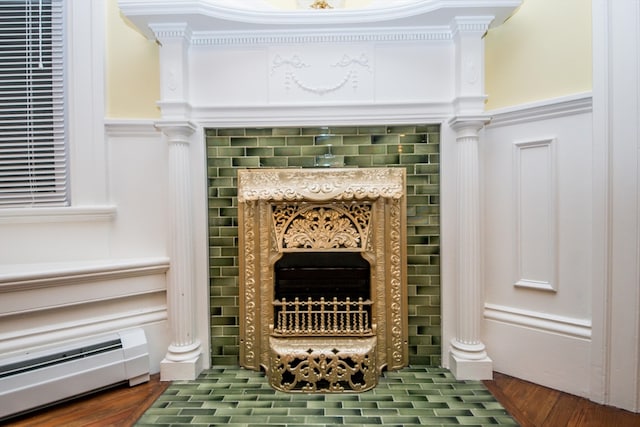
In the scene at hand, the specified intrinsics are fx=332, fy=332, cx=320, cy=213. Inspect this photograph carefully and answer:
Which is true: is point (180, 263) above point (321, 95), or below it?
below

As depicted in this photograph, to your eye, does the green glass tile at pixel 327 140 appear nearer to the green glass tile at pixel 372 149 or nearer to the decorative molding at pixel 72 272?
the green glass tile at pixel 372 149

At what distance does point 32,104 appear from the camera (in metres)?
2.28

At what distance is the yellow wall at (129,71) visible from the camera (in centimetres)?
231

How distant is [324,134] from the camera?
7.53ft

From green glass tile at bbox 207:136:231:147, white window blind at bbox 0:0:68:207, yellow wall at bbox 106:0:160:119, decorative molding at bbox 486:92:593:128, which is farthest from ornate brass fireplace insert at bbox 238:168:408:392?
white window blind at bbox 0:0:68:207

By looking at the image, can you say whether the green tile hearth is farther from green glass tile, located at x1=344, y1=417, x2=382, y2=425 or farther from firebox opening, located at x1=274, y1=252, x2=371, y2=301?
firebox opening, located at x1=274, y1=252, x2=371, y2=301

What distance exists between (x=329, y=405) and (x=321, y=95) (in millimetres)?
1933

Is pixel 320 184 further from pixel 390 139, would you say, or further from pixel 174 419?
pixel 174 419

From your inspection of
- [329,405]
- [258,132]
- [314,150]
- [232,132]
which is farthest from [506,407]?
[232,132]

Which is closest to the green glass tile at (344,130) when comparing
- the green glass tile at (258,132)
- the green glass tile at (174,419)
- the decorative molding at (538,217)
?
the green glass tile at (258,132)

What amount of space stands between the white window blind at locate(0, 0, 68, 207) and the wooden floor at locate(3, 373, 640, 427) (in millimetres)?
1298

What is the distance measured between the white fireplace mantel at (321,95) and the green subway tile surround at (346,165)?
0.21ft

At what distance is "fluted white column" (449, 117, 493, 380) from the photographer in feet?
7.02

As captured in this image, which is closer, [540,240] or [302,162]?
[540,240]
